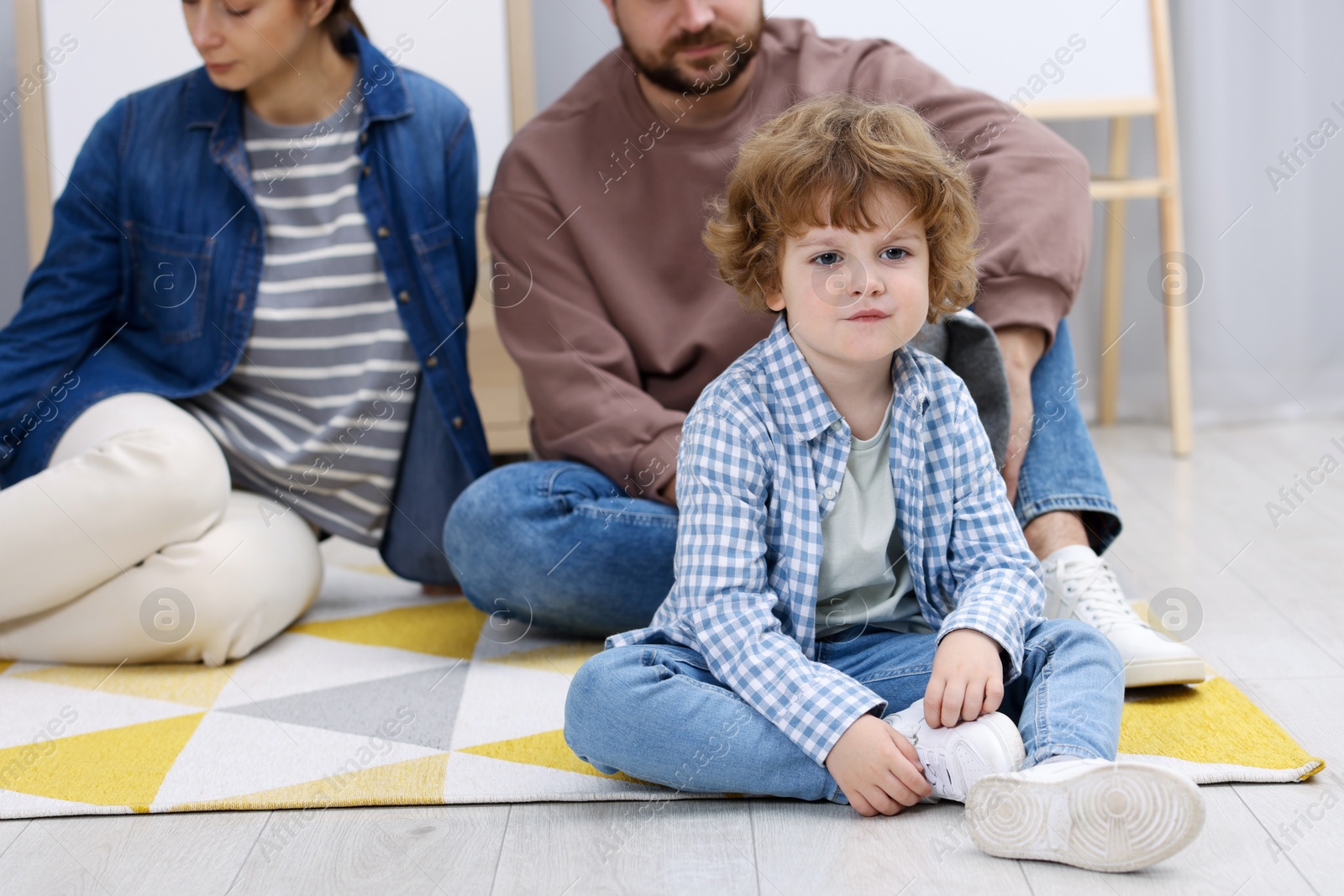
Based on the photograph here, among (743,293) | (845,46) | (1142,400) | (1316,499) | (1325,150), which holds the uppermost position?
(845,46)

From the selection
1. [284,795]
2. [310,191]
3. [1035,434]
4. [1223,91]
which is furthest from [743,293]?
[1223,91]

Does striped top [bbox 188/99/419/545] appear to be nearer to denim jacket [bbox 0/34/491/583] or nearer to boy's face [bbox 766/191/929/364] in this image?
denim jacket [bbox 0/34/491/583]

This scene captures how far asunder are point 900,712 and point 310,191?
2.82 feet

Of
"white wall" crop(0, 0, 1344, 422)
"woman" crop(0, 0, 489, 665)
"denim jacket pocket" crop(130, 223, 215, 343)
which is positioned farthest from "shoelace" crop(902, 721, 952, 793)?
"white wall" crop(0, 0, 1344, 422)

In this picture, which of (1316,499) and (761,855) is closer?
(761,855)

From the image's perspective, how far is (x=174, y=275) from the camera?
130cm

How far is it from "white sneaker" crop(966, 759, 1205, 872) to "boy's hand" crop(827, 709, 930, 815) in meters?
0.05

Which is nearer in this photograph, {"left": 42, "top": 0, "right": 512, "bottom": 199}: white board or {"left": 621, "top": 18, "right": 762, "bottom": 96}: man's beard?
{"left": 621, "top": 18, "right": 762, "bottom": 96}: man's beard

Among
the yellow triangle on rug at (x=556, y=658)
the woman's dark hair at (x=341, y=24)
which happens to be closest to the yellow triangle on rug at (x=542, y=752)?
the yellow triangle on rug at (x=556, y=658)

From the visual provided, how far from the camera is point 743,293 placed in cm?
93

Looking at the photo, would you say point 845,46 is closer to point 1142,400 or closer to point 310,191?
point 310,191

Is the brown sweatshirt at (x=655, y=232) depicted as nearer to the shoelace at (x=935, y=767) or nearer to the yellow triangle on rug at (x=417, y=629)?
the yellow triangle on rug at (x=417, y=629)

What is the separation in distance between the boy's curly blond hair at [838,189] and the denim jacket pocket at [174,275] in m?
0.63

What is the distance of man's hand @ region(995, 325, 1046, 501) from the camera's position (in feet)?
3.60
